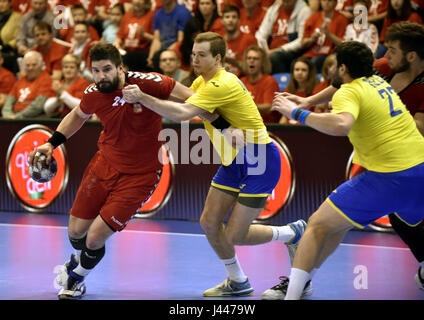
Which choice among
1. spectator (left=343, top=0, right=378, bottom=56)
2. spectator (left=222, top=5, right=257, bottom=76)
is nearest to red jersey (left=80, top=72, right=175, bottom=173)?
spectator (left=343, top=0, right=378, bottom=56)

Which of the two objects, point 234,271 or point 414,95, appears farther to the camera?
point 414,95

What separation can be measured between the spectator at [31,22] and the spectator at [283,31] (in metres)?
4.29

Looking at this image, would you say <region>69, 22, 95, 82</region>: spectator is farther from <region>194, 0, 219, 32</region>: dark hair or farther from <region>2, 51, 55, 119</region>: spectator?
<region>194, 0, 219, 32</region>: dark hair

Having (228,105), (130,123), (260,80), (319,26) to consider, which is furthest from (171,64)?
(228,105)

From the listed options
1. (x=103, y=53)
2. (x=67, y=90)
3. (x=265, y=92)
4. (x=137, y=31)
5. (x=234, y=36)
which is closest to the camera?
(x=103, y=53)

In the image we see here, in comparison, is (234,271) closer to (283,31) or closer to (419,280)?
(419,280)

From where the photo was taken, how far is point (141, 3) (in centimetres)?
1311

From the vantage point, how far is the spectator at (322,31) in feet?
37.2

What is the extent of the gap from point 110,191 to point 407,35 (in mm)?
2824

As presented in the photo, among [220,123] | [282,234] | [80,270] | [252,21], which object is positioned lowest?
[80,270]

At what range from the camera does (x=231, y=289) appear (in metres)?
6.75

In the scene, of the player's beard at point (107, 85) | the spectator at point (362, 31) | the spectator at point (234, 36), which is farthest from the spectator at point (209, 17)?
the player's beard at point (107, 85)

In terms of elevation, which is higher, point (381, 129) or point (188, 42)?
point (188, 42)
